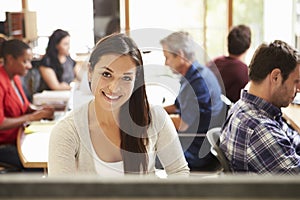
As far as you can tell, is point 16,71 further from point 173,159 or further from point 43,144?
point 173,159

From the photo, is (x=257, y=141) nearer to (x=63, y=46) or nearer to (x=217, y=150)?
(x=217, y=150)

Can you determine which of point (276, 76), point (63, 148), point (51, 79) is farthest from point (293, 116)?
point (51, 79)

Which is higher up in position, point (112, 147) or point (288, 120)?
point (112, 147)

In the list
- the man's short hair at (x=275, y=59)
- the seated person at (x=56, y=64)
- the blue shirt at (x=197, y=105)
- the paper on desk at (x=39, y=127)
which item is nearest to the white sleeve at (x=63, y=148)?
the man's short hair at (x=275, y=59)

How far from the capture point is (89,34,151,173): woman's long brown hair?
5.52ft

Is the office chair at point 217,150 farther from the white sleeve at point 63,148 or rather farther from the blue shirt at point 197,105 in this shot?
the white sleeve at point 63,148

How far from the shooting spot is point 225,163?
2.10 metres

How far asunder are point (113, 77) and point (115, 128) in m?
0.20

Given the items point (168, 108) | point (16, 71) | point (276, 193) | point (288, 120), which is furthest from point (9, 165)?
point (276, 193)

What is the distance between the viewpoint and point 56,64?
476 centimetres

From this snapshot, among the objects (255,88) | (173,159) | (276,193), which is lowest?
(173,159)

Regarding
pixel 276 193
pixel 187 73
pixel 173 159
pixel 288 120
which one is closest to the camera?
pixel 276 193

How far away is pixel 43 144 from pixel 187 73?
0.94m

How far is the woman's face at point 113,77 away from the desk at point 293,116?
153 cm
